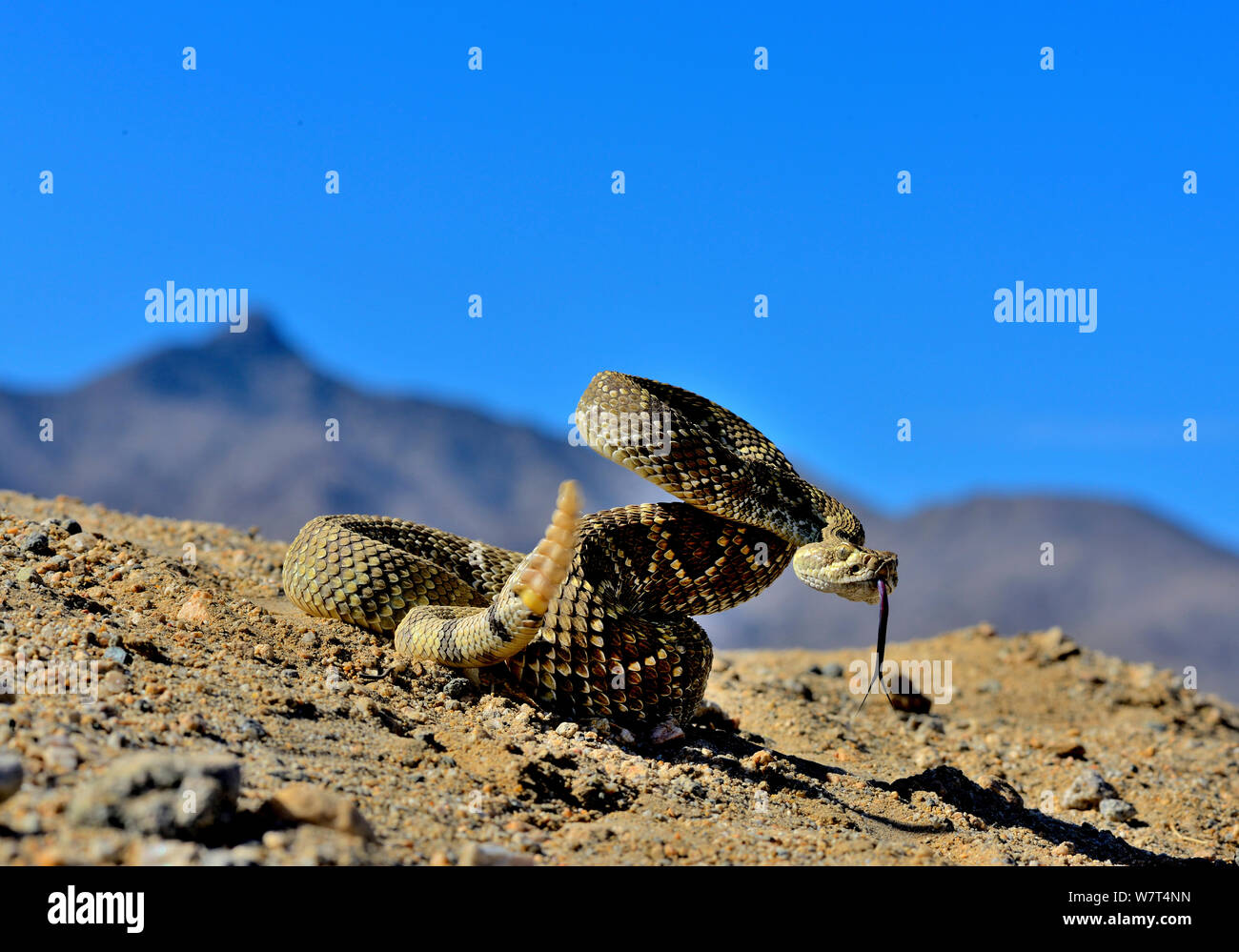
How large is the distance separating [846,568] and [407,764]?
4813mm

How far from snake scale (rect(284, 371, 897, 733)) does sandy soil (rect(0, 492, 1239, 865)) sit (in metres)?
0.38

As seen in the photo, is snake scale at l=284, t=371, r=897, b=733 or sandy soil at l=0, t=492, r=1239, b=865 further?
snake scale at l=284, t=371, r=897, b=733

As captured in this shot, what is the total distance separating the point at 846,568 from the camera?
10047 millimetres

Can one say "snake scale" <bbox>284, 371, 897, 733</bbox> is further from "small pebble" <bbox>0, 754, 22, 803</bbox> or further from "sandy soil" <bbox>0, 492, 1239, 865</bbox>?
"small pebble" <bbox>0, 754, 22, 803</bbox>

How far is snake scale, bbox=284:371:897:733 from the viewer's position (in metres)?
9.02

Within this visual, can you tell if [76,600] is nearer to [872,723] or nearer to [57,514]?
[57,514]

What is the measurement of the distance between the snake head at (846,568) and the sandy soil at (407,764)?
5.64 feet

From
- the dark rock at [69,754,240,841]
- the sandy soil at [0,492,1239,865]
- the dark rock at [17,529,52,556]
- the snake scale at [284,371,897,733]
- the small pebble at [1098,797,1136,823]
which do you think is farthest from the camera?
the small pebble at [1098,797,1136,823]

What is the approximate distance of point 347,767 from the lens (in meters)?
6.66

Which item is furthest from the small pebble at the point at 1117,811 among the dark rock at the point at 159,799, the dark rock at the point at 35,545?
the dark rock at the point at 35,545

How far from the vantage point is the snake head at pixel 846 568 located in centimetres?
994

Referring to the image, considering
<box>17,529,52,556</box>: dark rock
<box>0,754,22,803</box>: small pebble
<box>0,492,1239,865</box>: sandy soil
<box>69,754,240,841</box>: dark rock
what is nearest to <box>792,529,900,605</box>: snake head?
<box>0,492,1239,865</box>: sandy soil
